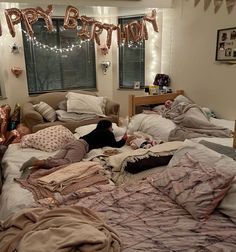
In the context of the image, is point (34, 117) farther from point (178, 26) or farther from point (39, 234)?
point (39, 234)

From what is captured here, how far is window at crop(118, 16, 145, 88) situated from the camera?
475 cm

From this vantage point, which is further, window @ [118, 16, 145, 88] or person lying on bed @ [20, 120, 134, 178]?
window @ [118, 16, 145, 88]

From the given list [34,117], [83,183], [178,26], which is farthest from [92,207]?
[178,26]

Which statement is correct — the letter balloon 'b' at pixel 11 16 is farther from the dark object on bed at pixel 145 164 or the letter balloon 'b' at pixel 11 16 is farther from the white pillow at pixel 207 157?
the white pillow at pixel 207 157

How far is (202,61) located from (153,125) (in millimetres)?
1252

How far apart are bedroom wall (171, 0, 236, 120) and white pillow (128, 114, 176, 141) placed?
77 cm

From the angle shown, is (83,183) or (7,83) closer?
(83,183)

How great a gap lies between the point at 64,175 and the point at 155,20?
3.14 m

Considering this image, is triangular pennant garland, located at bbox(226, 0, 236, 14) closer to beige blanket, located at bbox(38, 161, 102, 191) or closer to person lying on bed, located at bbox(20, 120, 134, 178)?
person lying on bed, located at bbox(20, 120, 134, 178)

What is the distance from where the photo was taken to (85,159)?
89.7 inches

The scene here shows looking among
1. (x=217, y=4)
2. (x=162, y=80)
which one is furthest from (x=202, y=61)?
(x=162, y=80)

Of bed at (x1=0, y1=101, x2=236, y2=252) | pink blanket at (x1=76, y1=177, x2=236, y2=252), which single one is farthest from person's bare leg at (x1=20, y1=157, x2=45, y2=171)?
pink blanket at (x1=76, y1=177, x2=236, y2=252)

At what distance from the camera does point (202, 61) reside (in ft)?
11.5

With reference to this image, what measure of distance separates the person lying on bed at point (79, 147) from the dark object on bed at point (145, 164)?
506 mm
